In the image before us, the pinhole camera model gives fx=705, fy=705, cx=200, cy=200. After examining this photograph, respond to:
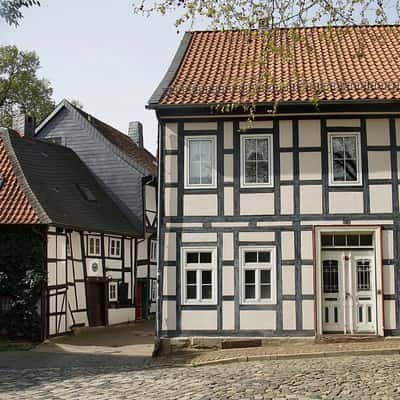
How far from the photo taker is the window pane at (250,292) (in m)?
17.4

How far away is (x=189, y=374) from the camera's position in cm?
1271

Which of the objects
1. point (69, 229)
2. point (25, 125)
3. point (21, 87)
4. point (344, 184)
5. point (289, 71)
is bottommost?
point (69, 229)

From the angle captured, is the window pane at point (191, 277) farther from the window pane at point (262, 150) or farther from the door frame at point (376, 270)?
the window pane at point (262, 150)

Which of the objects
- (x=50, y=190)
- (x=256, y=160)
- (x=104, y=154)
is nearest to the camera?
(x=256, y=160)

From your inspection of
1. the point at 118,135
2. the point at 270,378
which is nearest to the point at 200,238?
the point at 270,378

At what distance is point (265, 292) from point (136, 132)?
77.9 ft

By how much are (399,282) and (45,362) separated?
8919 millimetres

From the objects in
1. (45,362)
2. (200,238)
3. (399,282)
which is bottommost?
(45,362)

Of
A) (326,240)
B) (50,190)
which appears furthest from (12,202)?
(326,240)

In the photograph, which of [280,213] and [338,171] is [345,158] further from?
[280,213]

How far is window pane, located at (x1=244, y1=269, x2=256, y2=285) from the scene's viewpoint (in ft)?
57.3

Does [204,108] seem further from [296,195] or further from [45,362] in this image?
[45,362]

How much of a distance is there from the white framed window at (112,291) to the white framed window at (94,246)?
1705 mm

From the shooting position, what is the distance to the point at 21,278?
22.6m
